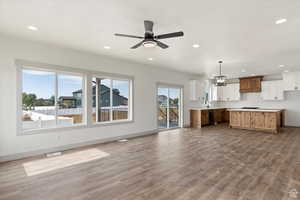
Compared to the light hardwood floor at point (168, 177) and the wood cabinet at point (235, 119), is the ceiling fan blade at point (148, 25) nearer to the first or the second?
the light hardwood floor at point (168, 177)

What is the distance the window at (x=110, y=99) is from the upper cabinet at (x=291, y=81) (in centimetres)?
812

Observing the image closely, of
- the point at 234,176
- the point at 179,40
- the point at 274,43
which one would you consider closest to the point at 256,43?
the point at 274,43

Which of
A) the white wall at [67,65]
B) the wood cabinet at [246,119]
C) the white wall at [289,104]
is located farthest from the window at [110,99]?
the white wall at [289,104]

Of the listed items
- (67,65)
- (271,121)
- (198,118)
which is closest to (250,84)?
(271,121)

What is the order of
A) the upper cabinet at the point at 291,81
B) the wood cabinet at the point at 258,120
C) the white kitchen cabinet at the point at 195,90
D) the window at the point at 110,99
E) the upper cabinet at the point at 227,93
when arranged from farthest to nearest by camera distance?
the upper cabinet at the point at 227,93
the white kitchen cabinet at the point at 195,90
the upper cabinet at the point at 291,81
the wood cabinet at the point at 258,120
the window at the point at 110,99

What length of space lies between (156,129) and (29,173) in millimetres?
4927

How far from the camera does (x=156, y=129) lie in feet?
24.3

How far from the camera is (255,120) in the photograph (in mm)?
7648

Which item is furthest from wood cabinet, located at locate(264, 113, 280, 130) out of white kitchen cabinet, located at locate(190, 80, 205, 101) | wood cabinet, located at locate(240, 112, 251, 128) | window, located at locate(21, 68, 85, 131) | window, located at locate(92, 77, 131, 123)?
window, located at locate(21, 68, 85, 131)

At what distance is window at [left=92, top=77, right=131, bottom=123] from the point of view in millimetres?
5756

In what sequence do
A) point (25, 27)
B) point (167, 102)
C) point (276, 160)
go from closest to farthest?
1. point (25, 27)
2. point (276, 160)
3. point (167, 102)

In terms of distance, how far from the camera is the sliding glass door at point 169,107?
802 centimetres

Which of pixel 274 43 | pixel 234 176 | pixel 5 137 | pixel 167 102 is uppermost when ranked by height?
pixel 274 43

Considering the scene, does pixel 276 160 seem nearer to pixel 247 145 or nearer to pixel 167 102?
pixel 247 145
